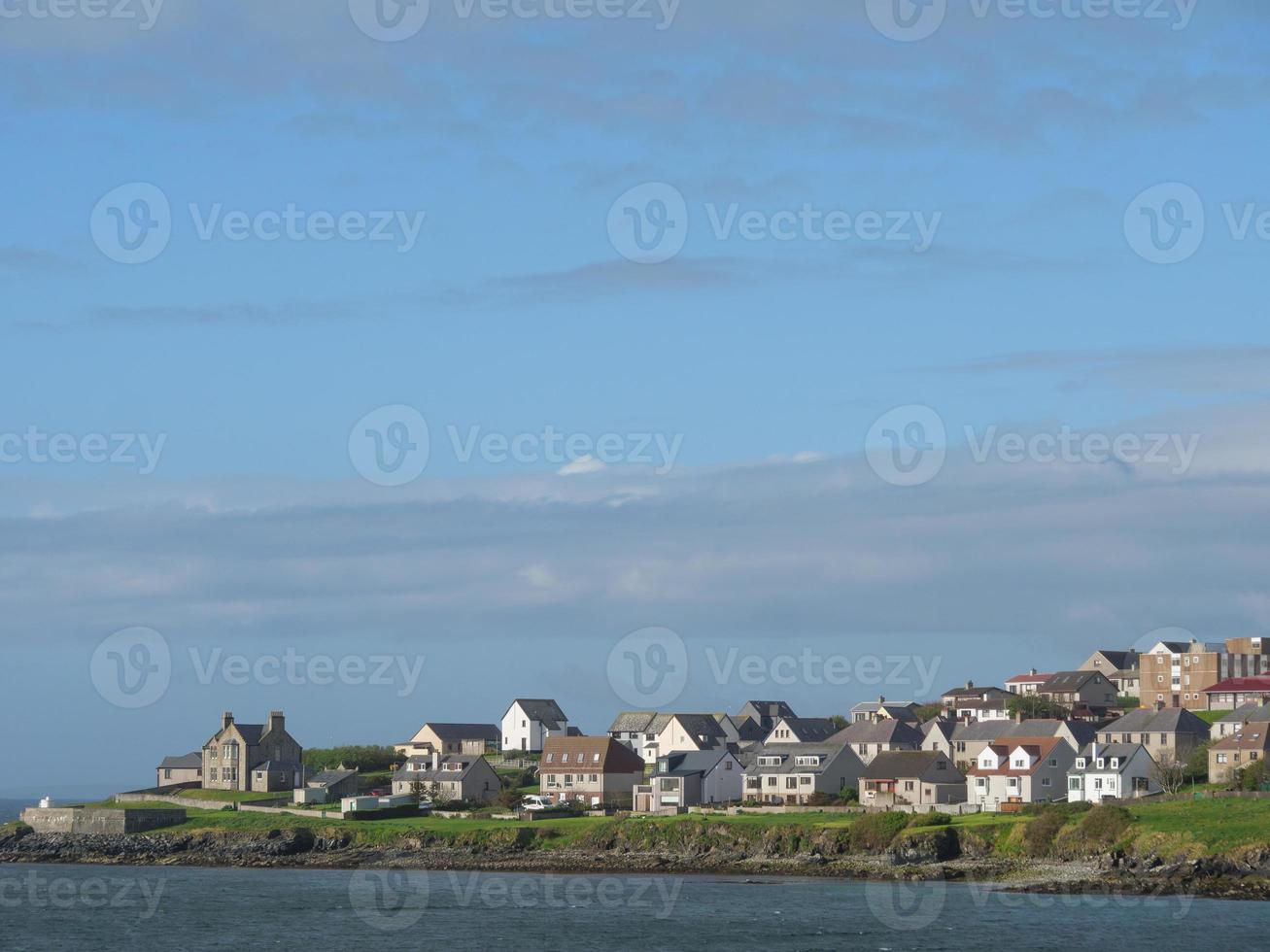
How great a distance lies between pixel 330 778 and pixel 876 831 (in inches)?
1723

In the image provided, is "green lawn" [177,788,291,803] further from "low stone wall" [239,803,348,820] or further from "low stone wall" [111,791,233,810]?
"low stone wall" [239,803,348,820]

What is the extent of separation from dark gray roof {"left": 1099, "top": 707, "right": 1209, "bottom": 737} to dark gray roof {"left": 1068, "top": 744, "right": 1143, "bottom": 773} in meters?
8.93

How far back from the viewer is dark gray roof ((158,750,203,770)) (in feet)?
433

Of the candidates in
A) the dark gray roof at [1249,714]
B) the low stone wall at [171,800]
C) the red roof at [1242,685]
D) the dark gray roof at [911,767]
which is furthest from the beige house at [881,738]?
the low stone wall at [171,800]

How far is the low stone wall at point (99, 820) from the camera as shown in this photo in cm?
11112

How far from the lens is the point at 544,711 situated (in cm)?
14725

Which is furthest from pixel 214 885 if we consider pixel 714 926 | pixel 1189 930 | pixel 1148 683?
pixel 1148 683

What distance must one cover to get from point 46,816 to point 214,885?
32816 millimetres

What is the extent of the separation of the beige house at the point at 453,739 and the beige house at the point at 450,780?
20773mm

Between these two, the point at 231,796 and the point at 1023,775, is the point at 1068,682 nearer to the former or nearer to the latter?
the point at 1023,775

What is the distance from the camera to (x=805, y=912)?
71625 millimetres

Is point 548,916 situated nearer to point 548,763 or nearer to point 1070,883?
point 1070,883

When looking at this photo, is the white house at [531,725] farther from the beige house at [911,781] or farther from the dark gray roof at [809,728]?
the beige house at [911,781]

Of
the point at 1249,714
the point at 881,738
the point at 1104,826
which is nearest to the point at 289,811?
the point at 881,738
